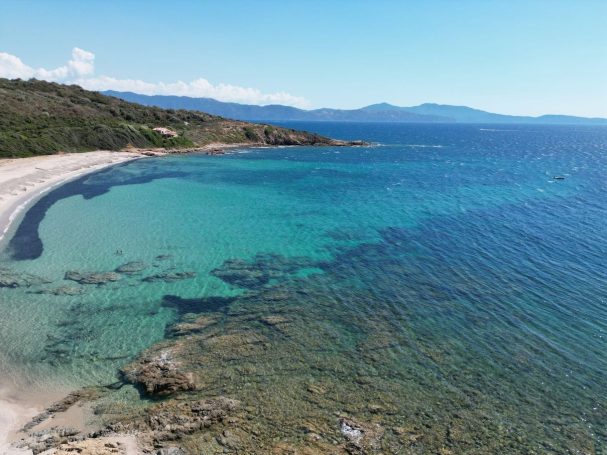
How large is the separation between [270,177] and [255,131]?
207 feet

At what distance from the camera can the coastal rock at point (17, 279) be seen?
31.6 m

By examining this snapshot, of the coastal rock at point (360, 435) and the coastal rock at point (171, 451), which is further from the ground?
the coastal rock at point (171, 451)

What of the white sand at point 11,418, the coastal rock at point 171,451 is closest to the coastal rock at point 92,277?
the white sand at point 11,418

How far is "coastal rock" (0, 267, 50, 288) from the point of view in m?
31.6

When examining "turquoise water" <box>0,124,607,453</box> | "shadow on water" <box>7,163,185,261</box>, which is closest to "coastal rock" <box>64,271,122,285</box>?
"turquoise water" <box>0,124,607,453</box>

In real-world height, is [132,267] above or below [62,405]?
above

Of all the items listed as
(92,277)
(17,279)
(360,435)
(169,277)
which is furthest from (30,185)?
(360,435)

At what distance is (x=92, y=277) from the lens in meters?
33.5

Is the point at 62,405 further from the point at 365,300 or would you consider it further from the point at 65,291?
the point at 365,300

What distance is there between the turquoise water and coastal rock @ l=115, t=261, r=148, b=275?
90 centimetres

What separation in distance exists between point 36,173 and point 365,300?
65.6 m

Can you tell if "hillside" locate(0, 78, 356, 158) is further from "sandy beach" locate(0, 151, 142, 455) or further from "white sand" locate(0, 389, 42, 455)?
"white sand" locate(0, 389, 42, 455)

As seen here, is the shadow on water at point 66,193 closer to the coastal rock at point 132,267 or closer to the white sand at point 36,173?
the white sand at point 36,173

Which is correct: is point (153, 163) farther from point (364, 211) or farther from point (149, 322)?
point (149, 322)
